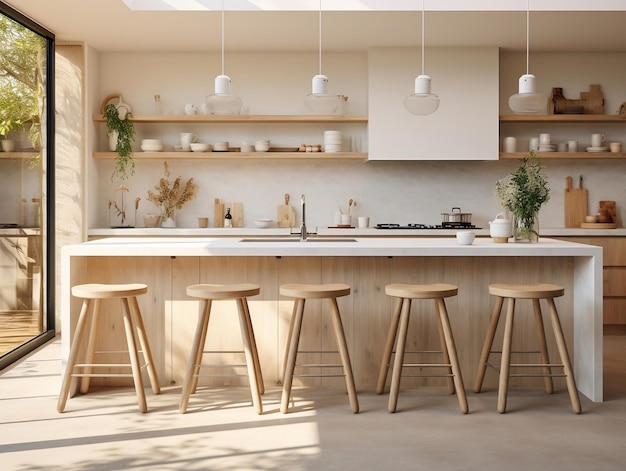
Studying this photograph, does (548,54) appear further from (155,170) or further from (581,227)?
(155,170)

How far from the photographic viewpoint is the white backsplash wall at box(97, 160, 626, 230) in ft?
22.8

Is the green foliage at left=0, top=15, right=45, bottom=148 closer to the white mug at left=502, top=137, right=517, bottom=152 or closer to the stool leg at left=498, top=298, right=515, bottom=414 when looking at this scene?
the stool leg at left=498, top=298, right=515, bottom=414

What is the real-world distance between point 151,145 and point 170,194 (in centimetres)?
51

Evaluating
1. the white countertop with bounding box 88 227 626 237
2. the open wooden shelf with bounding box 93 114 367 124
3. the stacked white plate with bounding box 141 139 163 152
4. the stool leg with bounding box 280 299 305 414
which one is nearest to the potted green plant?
the stool leg with bounding box 280 299 305 414

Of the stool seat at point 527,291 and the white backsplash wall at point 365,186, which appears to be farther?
the white backsplash wall at point 365,186

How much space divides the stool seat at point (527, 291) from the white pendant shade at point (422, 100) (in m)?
1.08

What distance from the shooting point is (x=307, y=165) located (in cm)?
699

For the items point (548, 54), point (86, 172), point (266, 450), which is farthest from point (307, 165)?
point (266, 450)

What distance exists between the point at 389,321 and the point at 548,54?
384cm

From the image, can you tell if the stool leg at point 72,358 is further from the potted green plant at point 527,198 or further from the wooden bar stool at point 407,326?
the potted green plant at point 527,198

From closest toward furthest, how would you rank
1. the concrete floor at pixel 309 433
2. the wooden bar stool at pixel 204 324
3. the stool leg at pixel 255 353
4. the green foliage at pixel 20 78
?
1. the concrete floor at pixel 309 433
2. the wooden bar stool at pixel 204 324
3. the stool leg at pixel 255 353
4. the green foliage at pixel 20 78

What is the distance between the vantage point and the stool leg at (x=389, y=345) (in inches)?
162

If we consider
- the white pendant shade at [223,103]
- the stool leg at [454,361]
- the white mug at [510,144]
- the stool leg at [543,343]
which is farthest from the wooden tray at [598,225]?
the white pendant shade at [223,103]

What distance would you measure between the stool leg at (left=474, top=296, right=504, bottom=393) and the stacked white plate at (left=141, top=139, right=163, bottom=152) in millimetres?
3775
